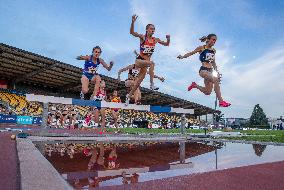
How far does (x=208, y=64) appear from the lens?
810 centimetres

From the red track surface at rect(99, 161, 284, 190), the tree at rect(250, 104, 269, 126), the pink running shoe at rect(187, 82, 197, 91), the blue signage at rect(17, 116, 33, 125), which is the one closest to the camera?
the red track surface at rect(99, 161, 284, 190)

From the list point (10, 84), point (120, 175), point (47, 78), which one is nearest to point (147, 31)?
point (120, 175)

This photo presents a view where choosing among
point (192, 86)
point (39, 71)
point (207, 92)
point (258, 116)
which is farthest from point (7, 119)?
point (258, 116)

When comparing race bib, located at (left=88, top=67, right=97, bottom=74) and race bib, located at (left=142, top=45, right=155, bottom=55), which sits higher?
race bib, located at (left=142, top=45, right=155, bottom=55)

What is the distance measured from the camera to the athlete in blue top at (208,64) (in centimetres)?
788

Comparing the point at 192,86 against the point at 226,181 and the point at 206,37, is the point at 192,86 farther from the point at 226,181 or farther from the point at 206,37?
the point at 226,181

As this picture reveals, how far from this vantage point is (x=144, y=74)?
773cm

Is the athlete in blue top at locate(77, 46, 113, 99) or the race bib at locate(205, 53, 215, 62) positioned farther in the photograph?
the athlete in blue top at locate(77, 46, 113, 99)

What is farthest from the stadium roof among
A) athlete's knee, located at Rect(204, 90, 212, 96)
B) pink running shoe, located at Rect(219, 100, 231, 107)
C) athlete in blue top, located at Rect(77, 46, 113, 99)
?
pink running shoe, located at Rect(219, 100, 231, 107)

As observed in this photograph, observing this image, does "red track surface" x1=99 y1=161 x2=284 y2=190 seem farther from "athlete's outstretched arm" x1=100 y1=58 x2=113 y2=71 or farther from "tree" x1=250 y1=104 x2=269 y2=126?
"tree" x1=250 y1=104 x2=269 y2=126

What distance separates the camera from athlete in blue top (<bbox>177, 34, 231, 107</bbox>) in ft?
25.8

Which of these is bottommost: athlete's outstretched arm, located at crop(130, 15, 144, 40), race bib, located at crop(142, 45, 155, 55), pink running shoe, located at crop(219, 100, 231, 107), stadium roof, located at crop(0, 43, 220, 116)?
pink running shoe, located at crop(219, 100, 231, 107)

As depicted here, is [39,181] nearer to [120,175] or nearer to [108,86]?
[120,175]

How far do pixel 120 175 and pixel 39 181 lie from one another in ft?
4.03
